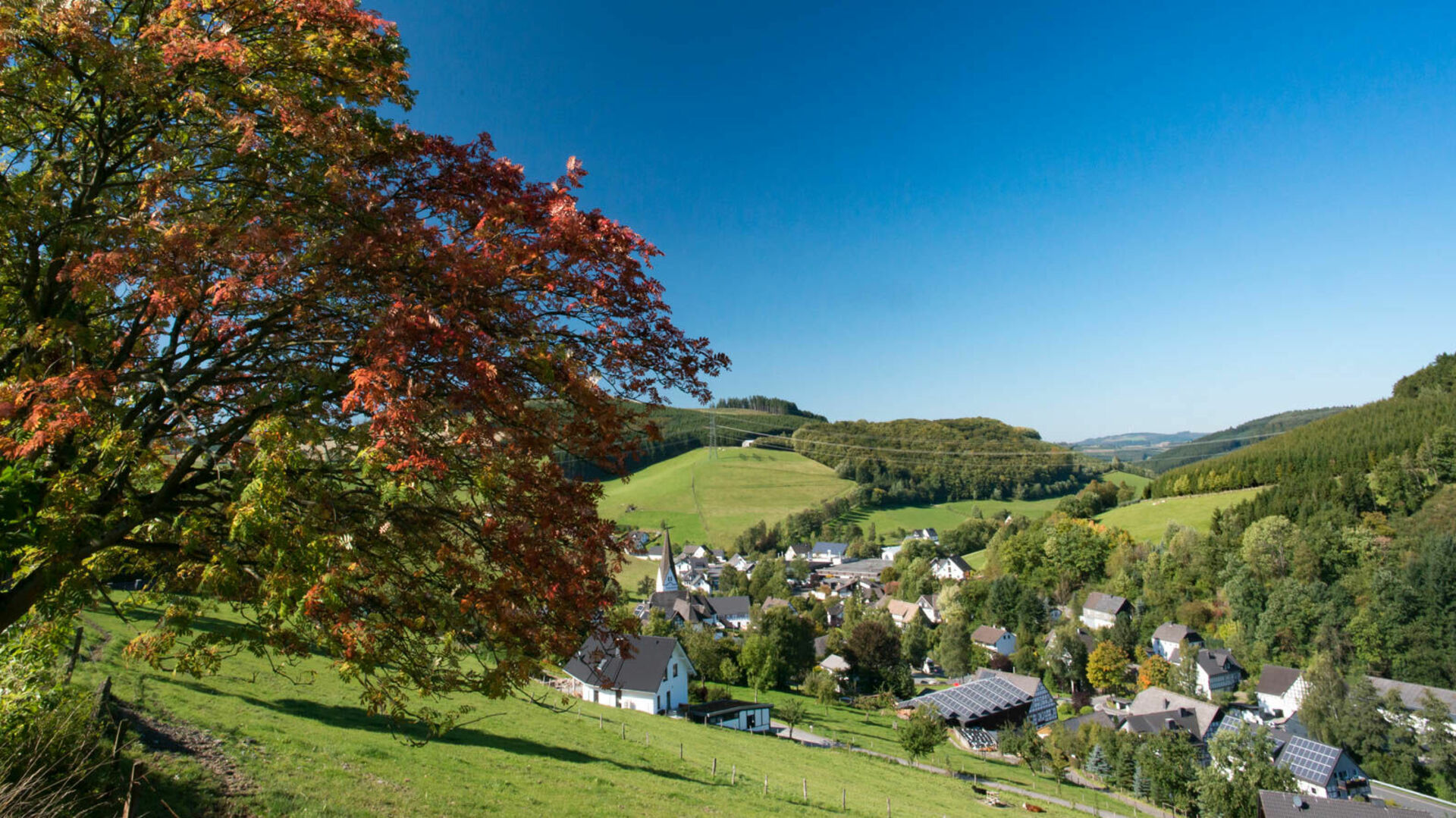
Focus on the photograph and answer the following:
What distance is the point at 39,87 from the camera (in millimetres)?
5102

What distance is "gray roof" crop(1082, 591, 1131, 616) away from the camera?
3002 inches

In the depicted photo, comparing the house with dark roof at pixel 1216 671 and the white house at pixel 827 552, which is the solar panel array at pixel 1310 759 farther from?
the white house at pixel 827 552

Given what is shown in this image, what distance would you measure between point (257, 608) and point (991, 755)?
179 feet

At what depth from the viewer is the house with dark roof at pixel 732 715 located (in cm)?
4238

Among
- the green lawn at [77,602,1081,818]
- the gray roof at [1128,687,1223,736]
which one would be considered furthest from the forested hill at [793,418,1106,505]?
the green lawn at [77,602,1081,818]

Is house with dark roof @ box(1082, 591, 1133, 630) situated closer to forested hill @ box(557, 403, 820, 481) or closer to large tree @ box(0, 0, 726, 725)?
forested hill @ box(557, 403, 820, 481)

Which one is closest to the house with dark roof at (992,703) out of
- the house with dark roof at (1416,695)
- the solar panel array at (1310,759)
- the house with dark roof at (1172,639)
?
the solar panel array at (1310,759)

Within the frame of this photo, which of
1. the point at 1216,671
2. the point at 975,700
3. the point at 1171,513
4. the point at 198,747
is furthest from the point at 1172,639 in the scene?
the point at 198,747

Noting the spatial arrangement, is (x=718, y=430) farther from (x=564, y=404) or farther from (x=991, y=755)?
(x=564, y=404)

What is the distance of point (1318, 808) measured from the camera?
32.5 m

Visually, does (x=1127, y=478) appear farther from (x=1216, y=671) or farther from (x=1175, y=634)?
(x=1216, y=671)

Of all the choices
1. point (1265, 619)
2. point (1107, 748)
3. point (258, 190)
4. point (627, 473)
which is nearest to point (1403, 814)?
point (1107, 748)

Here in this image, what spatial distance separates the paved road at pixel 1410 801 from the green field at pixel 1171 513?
40968 mm

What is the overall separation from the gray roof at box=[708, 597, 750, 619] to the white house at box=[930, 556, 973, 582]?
3249 cm
